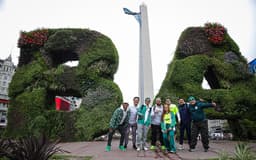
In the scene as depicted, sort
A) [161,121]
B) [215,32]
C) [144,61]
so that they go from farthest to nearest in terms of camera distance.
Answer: [144,61] < [215,32] < [161,121]

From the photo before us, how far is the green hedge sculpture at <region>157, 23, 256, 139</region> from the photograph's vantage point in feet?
38.8

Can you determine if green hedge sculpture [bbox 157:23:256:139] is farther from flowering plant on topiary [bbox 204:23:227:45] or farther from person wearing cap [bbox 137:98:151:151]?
person wearing cap [bbox 137:98:151:151]

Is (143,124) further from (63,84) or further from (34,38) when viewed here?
(34,38)

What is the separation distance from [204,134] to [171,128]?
1.04 meters

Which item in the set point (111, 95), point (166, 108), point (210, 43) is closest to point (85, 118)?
point (111, 95)

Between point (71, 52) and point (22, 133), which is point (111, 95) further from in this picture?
point (22, 133)

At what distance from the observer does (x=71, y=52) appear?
569 inches

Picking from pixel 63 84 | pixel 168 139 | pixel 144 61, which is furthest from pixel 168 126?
pixel 144 61

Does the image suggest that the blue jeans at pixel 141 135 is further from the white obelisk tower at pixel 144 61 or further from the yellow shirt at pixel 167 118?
the white obelisk tower at pixel 144 61

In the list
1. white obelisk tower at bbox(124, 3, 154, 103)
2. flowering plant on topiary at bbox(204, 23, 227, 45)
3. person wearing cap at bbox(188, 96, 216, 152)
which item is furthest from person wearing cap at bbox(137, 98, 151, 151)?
white obelisk tower at bbox(124, 3, 154, 103)

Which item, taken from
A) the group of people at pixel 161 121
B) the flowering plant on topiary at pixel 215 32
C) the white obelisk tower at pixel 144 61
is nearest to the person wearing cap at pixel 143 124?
the group of people at pixel 161 121

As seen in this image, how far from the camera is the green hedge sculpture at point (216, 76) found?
38.8 feet

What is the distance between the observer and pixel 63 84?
13148 mm

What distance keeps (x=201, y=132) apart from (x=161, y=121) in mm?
1252
